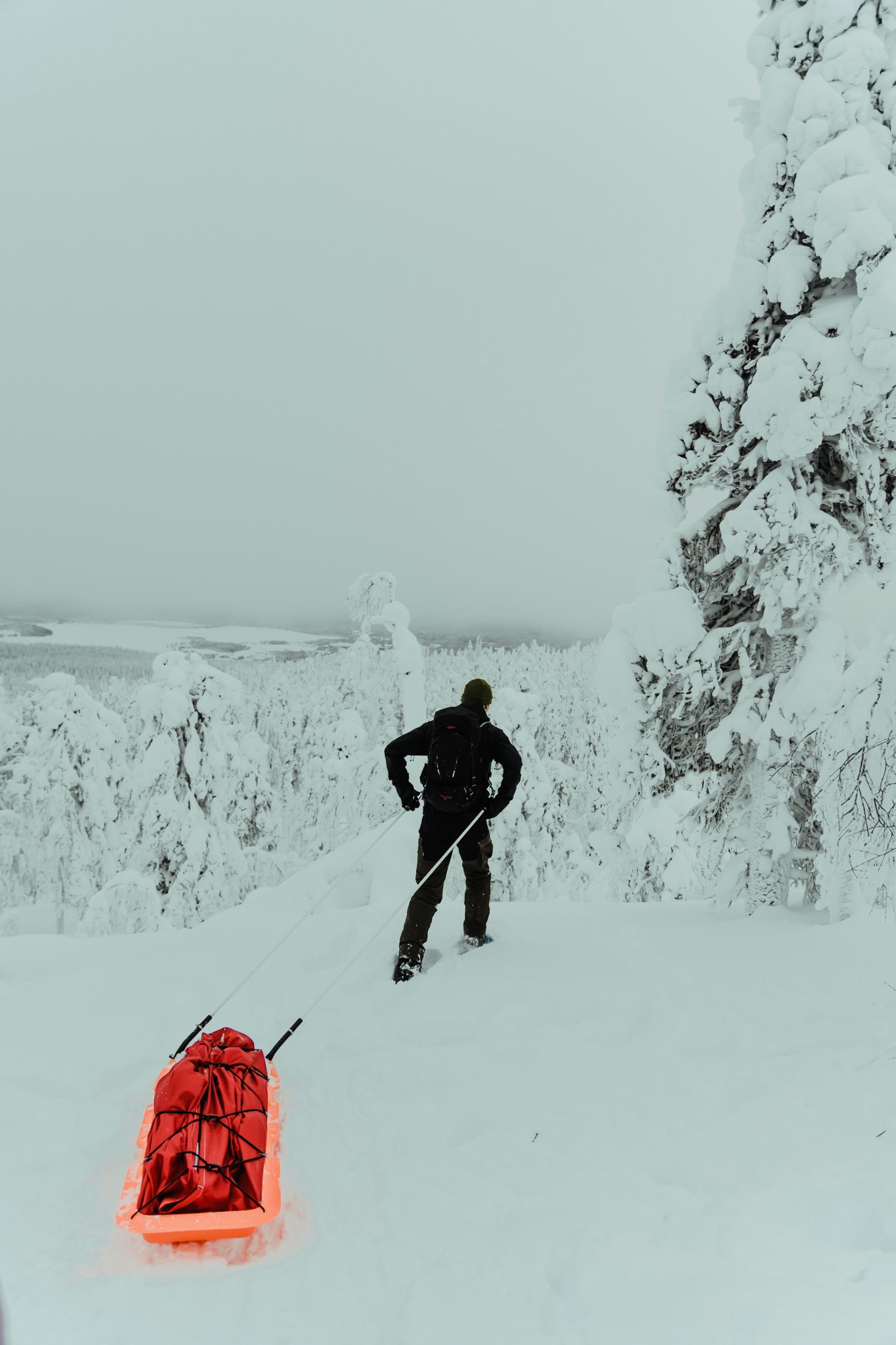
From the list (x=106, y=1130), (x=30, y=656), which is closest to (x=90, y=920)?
(x=106, y=1130)

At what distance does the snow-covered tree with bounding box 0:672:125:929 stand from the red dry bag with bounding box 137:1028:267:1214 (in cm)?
2295

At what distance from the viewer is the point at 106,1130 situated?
4445mm

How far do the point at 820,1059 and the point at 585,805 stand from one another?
32.6 m

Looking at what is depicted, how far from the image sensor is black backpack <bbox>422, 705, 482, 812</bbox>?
6.42m

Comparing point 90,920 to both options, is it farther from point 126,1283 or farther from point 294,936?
point 126,1283

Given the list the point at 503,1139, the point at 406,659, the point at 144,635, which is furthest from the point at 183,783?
the point at 144,635

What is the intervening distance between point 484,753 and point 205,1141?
3701 millimetres

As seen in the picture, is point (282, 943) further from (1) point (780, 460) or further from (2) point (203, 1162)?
(1) point (780, 460)

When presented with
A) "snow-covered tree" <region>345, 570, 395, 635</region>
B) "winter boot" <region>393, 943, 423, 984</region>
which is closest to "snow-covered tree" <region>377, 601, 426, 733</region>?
"snow-covered tree" <region>345, 570, 395, 635</region>

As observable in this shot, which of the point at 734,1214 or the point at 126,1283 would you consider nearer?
the point at 126,1283

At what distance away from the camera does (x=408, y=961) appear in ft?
20.9

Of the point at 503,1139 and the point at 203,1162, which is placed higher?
the point at 203,1162

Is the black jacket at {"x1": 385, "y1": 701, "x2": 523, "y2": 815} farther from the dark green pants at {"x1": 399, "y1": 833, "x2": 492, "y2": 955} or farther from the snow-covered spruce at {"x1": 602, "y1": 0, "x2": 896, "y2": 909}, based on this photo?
the snow-covered spruce at {"x1": 602, "y1": 0, "x2": 896, "y2": 909}

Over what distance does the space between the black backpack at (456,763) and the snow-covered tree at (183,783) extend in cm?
1581
